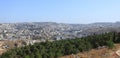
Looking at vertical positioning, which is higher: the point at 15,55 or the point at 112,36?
the point at 112,36

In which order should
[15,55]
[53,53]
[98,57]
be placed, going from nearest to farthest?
[98,57] < [53,53] < [15,55]

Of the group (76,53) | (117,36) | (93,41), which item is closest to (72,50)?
(76,53)

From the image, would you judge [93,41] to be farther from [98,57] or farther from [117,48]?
[98,57]

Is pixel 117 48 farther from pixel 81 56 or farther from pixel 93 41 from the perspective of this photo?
pixel 93 41

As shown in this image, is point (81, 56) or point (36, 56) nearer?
point (81, 56)

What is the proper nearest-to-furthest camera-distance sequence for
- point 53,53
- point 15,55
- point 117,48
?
point 117,48 → point 53,53 → point 15,55

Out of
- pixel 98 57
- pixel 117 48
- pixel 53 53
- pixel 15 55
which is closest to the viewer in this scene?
pixel 98 57

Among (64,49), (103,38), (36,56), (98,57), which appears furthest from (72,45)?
(98,57)

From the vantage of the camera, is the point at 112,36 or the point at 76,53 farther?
the point at 112,36

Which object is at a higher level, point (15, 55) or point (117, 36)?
point (117, 36)
